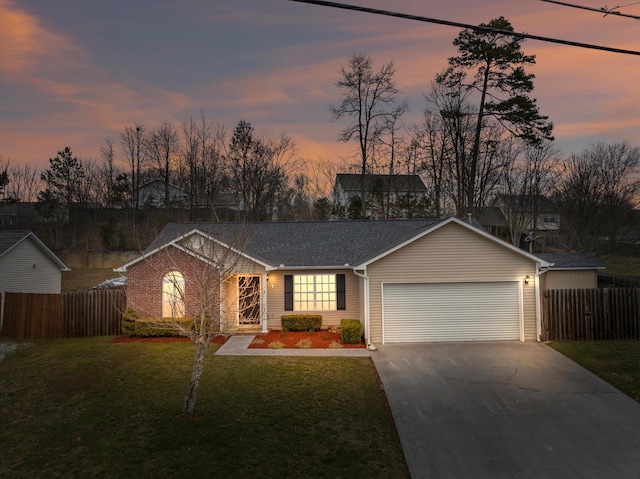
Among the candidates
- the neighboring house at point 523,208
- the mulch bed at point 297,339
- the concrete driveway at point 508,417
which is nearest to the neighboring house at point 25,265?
the mulch bed at point 297,339

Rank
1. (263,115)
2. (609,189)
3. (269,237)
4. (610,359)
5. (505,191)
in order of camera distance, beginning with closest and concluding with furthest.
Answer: (610,359), (269,237), (263,115), (505,191), (609,189)

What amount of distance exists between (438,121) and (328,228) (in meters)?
18.7

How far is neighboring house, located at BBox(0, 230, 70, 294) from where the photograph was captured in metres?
19.3

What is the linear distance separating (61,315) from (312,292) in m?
9.97

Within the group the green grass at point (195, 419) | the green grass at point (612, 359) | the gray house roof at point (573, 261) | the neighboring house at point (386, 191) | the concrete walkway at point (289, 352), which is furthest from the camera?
the neighboring house at point (386, 191)

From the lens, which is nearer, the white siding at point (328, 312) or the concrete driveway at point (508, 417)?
the concrete driveway at point (508, 417)

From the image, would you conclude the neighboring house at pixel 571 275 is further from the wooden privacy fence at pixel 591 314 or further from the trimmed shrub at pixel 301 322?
the trimmed shrub at pixel 301 322

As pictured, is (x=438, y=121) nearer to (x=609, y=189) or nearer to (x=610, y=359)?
(x=609, y=189)

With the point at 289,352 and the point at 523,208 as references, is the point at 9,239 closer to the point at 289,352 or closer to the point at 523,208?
the point at 289,352

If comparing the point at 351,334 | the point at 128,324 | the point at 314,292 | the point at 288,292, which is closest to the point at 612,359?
the point at 351,334

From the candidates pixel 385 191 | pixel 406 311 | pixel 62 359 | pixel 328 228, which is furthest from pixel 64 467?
pixel 385 191

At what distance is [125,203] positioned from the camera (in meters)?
40.4

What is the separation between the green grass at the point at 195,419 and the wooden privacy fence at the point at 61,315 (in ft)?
9.33

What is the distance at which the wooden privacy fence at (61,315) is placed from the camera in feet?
48.6
